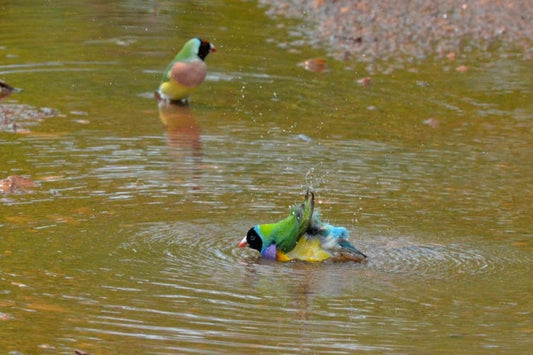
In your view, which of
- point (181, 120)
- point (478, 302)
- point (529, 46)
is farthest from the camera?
point (529, 46)

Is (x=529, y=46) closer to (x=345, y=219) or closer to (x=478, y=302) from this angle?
(x=345, y=219)

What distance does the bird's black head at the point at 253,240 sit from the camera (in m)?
6.77

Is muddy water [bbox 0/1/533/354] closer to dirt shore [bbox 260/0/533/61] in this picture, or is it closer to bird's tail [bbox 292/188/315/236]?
bird's tail [bbox 292/188/315/236]

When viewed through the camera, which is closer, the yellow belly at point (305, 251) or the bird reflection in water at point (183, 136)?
the yellow belly at point (305, 251)

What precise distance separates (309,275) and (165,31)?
7710 mm

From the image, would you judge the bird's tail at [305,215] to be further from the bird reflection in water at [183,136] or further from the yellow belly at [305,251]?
the bird reflection in water at [183,136]

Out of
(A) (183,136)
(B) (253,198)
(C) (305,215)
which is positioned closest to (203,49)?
(A) (183,136)

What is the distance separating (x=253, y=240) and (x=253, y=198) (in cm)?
111

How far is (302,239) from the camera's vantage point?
6.92 metres

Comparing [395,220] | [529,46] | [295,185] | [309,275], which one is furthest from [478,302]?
[529,46]

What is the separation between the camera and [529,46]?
42.3 feet

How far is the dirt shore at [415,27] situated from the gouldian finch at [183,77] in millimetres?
2009

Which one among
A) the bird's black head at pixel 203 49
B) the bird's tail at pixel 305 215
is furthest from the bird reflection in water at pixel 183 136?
the bird's tail at pixel 305 215

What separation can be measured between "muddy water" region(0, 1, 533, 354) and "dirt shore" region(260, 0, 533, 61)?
15.3 inches
